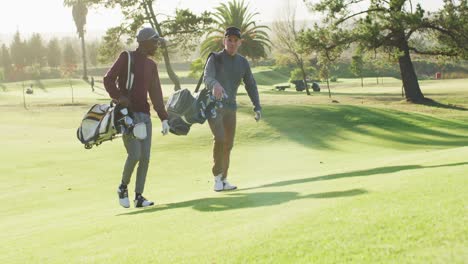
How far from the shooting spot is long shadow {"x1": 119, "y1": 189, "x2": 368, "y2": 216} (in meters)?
7.07

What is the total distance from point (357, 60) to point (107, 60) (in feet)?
61.2

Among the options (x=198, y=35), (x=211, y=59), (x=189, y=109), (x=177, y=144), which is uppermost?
(x=198, y=35)

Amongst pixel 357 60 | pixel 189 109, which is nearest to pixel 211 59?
pixel 189 109

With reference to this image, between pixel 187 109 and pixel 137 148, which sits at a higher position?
pixel 187 109

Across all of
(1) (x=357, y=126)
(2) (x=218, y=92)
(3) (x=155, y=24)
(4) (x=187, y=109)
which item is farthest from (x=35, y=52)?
(2) (x=218, y=92)

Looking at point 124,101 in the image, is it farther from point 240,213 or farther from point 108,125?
point 240,213

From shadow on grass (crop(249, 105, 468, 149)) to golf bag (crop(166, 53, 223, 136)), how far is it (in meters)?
11.3

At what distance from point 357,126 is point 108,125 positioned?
1858cm

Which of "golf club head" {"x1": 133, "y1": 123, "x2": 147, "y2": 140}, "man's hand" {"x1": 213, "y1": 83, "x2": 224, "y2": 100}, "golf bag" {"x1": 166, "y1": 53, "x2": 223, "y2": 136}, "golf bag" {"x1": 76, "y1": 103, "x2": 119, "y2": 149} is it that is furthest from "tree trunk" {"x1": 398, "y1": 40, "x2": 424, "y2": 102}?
"golf bag" {"x1": 76, "y1": 103, "x2": 119, "y2": 149}

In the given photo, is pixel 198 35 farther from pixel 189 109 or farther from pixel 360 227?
pixel 360 227

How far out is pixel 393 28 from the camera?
131 feet

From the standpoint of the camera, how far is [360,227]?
14.9 ft

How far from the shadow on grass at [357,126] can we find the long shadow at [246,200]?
1260cm

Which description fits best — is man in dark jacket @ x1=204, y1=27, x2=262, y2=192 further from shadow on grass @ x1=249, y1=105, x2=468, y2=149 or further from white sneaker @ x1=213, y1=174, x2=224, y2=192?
shadow on grass @ x1=249, y1=105, x2=468, y2=149
